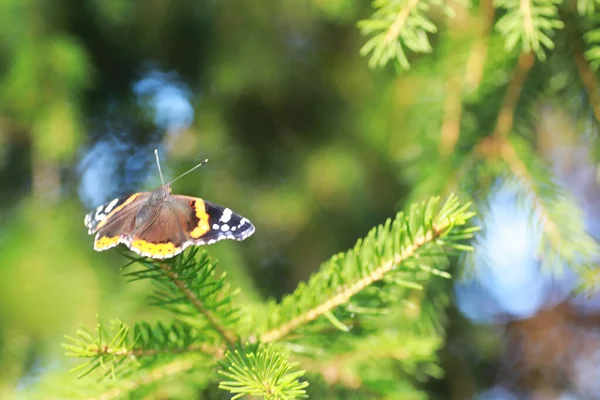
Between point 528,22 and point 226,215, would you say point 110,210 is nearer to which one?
point 226,215

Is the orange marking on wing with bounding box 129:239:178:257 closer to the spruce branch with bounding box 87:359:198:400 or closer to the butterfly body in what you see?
the butterfly body

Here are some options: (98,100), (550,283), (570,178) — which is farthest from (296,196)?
(570,178)

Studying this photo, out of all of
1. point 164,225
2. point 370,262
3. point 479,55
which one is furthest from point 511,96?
point 164,225

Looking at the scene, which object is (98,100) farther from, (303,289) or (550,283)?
(550,283)

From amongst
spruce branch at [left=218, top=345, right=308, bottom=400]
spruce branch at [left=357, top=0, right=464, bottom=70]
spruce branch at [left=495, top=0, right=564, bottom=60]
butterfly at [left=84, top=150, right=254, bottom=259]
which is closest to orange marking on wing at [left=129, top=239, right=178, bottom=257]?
butterfly at [left=84, top=150, right=254, bottom=259]

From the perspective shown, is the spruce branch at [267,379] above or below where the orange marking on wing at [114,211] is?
below

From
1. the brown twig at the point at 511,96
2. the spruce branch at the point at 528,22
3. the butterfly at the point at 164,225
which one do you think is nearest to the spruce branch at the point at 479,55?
the brown twig at the point at 511,96

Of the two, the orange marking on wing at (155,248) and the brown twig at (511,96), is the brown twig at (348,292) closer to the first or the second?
the orange marking on wing at (155,248)
